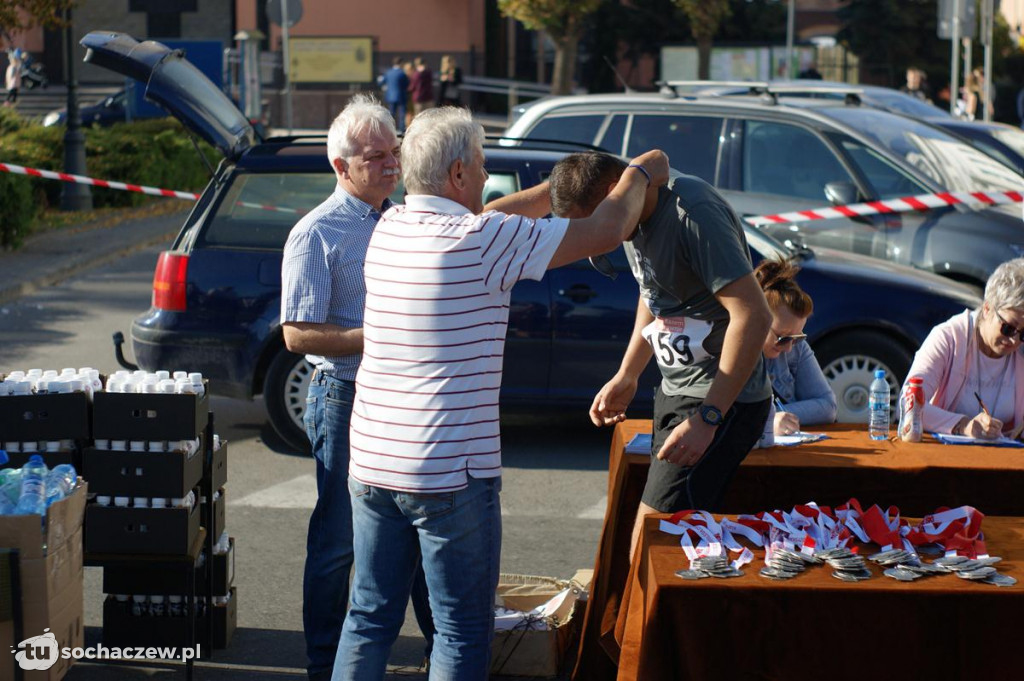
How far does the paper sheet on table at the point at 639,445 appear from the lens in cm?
491

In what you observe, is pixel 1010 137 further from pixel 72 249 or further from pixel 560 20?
pixel 560 20

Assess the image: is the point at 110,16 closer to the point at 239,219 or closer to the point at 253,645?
the point at 239,219

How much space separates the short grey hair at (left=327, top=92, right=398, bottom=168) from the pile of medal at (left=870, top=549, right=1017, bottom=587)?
1.97 m

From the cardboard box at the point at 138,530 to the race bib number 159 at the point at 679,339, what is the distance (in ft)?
5.33

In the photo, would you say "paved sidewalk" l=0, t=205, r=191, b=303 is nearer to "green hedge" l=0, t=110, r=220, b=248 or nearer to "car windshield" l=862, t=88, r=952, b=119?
"green hedge" l=0, t=110, r=220, b=248

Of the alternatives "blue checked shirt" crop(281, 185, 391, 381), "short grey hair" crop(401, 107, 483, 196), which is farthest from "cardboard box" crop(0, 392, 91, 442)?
"short grey hair" crop(401, 107, 483, 196)

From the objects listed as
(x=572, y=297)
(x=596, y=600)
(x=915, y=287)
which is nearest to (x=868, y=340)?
(x=915, y=287)

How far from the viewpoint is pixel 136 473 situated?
15.4ft

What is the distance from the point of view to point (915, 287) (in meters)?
8.13

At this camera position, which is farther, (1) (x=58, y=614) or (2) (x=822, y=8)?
(2) (x=822, y=8)

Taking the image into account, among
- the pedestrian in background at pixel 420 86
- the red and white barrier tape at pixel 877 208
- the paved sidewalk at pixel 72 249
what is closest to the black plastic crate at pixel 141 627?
the red and white barrier tape at pixel 877 208

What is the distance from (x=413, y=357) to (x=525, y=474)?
4364 mm

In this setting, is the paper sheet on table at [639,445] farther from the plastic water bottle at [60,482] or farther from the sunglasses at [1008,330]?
the plastic water bottle at [60,482]

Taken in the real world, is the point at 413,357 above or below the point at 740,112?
below
